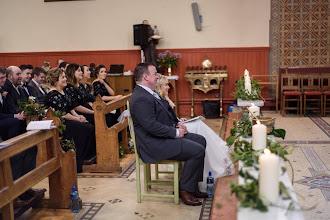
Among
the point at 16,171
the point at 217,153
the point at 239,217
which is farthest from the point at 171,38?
the point at 239,217

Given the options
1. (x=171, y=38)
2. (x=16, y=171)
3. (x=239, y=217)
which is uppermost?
(x=171, y=38)

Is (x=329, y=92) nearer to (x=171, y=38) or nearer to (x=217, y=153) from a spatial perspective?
(x=171, y=38)

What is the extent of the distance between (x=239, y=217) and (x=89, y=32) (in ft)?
30.8

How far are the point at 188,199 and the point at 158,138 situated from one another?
695mm

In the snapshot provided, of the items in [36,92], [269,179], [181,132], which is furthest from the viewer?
[36,92]

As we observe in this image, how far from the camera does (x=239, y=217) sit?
1.97 metres

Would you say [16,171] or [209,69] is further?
[209,69]

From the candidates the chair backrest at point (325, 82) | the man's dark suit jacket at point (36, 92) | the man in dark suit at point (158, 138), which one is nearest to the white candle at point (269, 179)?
the man in dark suit at point (158, 138)

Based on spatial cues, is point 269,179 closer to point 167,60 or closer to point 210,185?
point 210,185

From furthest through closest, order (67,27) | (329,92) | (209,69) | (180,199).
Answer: (67,27) → (209,69) → (329,92) → (180,199)

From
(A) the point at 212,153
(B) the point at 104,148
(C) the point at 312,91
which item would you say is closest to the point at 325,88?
(C) the point at 312,91

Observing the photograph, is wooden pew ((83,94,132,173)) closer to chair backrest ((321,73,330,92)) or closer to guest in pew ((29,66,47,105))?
guest in pew ((29,66,47,105))

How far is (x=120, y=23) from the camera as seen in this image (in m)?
10.6

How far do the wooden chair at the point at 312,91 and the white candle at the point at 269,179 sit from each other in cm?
783
